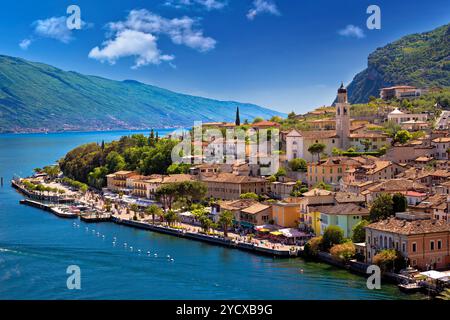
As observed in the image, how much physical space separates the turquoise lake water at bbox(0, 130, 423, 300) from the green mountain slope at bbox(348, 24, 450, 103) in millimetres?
76473

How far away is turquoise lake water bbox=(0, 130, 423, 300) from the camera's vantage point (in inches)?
1016

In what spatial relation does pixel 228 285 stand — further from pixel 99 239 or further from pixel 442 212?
pixel 99 239

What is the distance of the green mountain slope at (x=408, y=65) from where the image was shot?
107500mm

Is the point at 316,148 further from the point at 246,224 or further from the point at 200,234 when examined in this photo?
the point at 200,234

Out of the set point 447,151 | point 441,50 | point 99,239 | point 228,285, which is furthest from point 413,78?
point 228,285

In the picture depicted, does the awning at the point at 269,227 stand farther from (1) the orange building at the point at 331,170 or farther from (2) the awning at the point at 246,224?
(1) the orange building at the point at 331,170

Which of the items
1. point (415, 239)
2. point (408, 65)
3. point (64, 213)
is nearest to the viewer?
point (415, 239)

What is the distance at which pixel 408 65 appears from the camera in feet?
385

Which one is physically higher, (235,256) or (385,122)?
(385,122)

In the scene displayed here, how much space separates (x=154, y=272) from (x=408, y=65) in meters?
97.0

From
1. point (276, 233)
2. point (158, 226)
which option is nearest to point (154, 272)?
point (276, 233)

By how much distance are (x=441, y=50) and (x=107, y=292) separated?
336 feet

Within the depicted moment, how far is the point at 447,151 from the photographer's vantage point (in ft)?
152

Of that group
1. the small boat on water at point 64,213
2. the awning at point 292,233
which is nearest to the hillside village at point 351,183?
the awning at point 292,233
